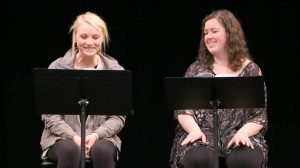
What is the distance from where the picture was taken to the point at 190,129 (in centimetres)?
438

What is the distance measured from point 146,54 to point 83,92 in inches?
74.5

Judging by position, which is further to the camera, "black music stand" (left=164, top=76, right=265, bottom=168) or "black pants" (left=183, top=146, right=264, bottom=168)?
"black pants" (left=183, top=146, right=264, bottom=168)

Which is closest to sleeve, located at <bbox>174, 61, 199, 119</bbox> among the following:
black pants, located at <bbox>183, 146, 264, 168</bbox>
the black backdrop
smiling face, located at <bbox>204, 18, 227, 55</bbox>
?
smiling face, located at <bbox>204, 18, 227, 55</bbox>

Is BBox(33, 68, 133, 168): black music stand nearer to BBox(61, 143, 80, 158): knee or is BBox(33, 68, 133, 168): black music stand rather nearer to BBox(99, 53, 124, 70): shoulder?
BBox(61, 143, 80, 158): knee

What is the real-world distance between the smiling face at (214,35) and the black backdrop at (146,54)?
1335 millimetres

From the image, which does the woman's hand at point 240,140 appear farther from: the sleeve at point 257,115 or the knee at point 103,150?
the knee at point 103,150

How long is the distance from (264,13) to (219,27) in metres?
1.39

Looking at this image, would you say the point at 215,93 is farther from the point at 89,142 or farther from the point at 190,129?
the point at 89,142

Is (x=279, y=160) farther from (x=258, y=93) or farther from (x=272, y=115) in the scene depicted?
(x=258, y=93)

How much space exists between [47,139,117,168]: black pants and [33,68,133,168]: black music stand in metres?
0.20

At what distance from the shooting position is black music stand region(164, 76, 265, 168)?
3996mm

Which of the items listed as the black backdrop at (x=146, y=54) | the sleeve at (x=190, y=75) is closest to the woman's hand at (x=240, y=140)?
the sleeve at (x=190, y=75)

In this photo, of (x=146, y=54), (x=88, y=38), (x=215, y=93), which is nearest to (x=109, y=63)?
(x=88, y=38)

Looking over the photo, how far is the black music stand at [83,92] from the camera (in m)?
4.02
